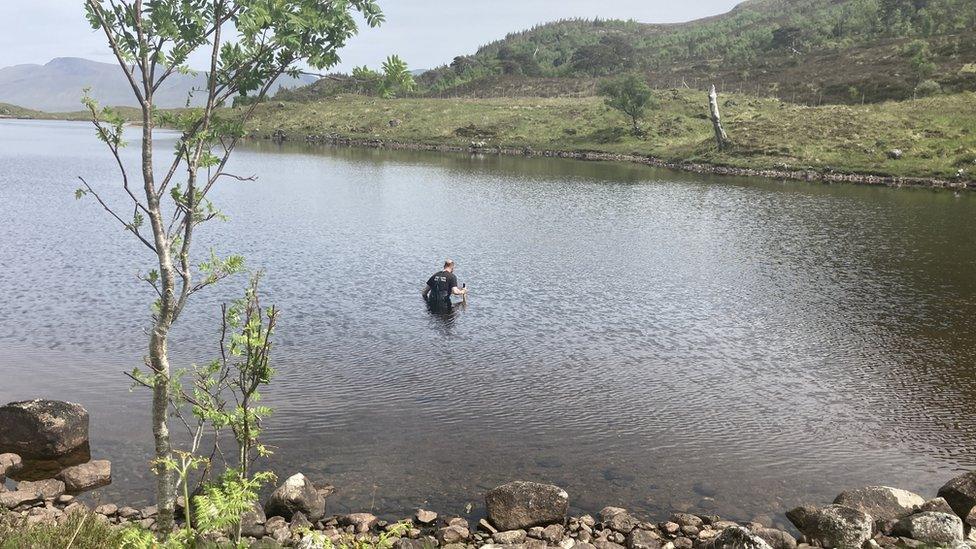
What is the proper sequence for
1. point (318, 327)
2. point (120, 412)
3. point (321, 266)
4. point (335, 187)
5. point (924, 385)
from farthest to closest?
point (335, 187)
point (321, 266)
point (318, 327)
point (924, 385)
point (120, 412)

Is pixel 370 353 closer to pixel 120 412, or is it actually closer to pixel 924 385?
pixel 120 412

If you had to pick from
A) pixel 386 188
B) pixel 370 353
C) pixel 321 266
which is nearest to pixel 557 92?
pixel 386 188

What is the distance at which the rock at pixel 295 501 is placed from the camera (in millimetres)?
15180

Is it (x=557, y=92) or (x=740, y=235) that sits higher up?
(x=557, y=92)

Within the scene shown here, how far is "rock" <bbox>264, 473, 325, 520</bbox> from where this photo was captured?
49.8ft

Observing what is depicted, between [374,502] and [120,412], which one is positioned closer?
[374,502]

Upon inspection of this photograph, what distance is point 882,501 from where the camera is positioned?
53.1ft

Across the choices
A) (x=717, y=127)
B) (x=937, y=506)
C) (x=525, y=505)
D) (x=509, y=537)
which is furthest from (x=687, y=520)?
(x=717, y=127)

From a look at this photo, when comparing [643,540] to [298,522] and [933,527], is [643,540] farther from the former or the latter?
[298,522]

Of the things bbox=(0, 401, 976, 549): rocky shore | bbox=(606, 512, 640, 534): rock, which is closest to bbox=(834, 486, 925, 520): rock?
bbox=(0, 401, 976, 549): rocky shore

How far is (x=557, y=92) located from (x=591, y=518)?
616 feet

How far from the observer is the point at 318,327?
28.3 metres

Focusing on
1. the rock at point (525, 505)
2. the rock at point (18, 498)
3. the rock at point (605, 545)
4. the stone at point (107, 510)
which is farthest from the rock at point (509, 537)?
the rock at point (18, 498)

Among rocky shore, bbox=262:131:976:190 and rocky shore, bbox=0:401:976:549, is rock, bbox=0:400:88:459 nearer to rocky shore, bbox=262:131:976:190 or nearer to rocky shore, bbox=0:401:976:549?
rocky shore, bbox=0:401:976:549
